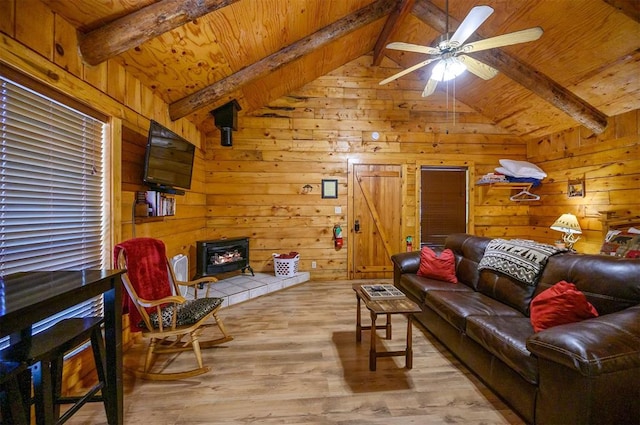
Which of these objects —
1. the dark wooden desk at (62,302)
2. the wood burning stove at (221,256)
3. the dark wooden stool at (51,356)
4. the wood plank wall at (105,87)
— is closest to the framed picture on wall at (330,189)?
the wood burning stove at (221,256)

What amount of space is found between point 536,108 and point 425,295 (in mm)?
3546

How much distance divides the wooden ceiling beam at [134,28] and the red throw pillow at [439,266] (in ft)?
10.2

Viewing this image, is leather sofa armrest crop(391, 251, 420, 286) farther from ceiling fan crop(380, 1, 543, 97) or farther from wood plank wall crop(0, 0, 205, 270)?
wood plank wall crop(0, 0, 205, 270)

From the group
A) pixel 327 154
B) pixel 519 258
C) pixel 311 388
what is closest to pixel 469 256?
pixel 519 258

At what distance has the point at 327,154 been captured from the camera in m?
4.71

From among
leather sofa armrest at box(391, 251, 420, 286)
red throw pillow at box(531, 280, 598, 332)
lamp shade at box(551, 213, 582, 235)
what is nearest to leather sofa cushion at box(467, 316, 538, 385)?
red throw pillow at box(531, 280, 598, 332)

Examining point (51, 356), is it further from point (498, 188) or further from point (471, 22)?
point (498, 188)

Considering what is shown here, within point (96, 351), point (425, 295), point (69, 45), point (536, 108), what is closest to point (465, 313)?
point (425, 295)

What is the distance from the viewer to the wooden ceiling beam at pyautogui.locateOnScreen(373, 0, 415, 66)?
3.26 meters

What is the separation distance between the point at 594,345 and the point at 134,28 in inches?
129

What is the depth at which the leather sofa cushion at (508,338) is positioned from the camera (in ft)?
5.04

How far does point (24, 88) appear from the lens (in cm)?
155

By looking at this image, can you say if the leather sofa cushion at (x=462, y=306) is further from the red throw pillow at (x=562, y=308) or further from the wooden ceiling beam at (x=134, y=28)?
the wooden ceiling beam at (x=134, y=28)

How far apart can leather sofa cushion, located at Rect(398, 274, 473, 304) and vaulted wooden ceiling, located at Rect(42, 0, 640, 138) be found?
285 cm
